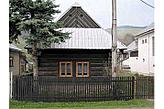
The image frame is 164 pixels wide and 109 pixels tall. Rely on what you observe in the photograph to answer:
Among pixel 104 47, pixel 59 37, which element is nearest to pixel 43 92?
pixel 59 37

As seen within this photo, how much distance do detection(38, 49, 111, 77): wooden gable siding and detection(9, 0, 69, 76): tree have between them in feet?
6.61

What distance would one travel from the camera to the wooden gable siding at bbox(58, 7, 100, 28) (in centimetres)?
2495

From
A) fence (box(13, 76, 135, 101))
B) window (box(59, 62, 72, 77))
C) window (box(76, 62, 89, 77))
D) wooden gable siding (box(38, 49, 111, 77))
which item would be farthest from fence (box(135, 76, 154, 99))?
window (box(59, 62, 72, 77))

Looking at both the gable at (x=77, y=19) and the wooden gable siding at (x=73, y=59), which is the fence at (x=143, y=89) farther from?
the gable at (x=77, y=19)

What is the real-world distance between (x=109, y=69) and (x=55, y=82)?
676 centimetres

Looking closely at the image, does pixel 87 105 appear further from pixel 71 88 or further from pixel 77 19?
pixel 77 19

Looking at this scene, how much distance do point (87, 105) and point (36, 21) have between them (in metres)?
5.51

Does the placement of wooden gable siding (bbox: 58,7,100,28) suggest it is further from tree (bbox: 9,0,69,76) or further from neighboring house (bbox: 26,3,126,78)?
tree (bbox: 9,0,69,76)

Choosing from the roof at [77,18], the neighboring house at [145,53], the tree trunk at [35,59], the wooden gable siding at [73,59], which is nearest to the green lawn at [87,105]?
the tree trunk at [35,59]

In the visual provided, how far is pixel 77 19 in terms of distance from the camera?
25.4 metres

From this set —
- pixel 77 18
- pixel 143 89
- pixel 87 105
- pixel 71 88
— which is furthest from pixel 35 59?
pixel 77 18

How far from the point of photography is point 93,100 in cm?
1459

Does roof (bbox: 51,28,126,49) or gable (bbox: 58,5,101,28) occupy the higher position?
gable (bbox: 58,5,101,28)
